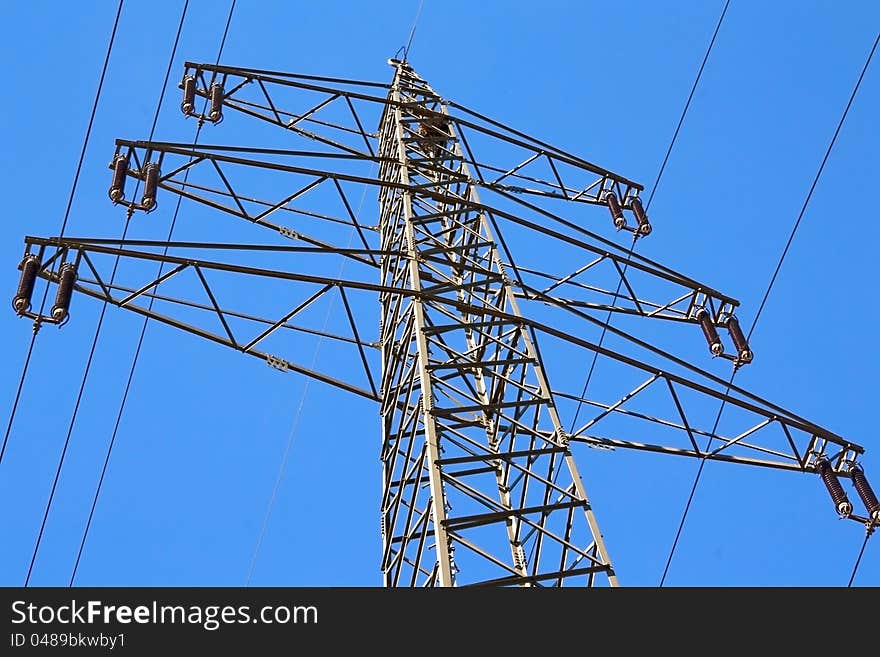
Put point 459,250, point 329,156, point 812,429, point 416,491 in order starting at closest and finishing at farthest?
1. point 416,491
2. point 812,429
3. point 459,250
4. point 329,156

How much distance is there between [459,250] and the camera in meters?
19.8

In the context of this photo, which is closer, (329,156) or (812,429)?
(812,429)

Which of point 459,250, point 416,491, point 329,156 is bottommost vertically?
point 416,491

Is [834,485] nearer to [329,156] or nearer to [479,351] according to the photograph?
[479,351]
